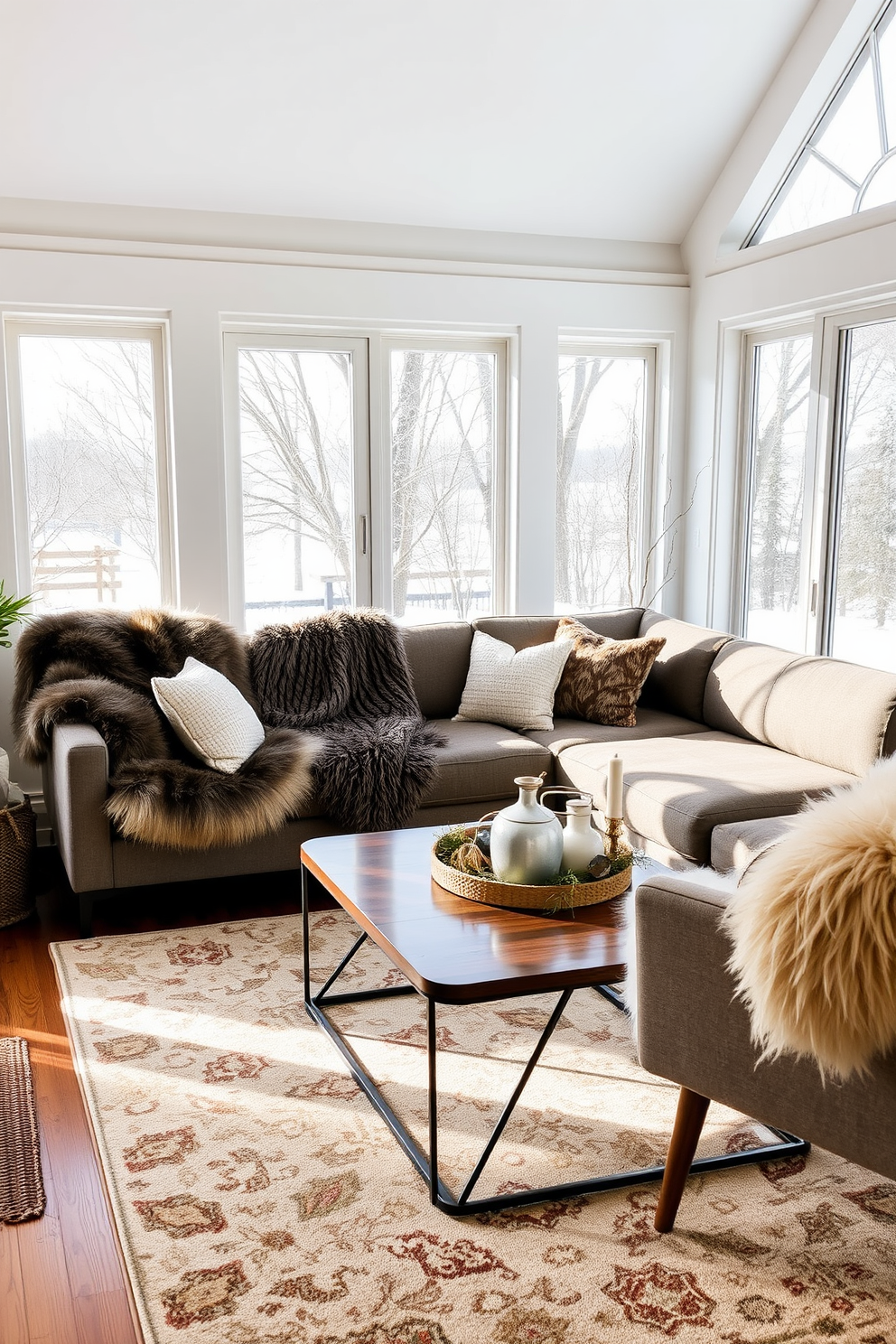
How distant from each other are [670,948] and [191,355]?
10.8 feet

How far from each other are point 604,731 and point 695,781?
0.75 meters

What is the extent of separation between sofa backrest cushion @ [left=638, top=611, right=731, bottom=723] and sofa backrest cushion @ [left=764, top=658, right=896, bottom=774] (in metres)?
0.46

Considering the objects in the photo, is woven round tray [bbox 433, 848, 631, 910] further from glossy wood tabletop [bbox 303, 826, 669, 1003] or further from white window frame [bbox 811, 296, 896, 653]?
white window frame [bbox 811, 296, 896, 653]

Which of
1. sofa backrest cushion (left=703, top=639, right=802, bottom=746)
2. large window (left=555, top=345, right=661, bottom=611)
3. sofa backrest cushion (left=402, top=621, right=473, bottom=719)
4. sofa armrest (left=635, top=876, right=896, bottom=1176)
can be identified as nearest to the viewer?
sofa armrest (left=635, top=876, right=896, bottom=1176)

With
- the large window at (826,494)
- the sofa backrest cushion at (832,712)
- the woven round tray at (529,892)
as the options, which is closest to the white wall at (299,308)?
the large window at (826,494)

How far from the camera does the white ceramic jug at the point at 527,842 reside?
2.48 m

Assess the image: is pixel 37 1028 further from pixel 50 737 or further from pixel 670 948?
pixel 670 948

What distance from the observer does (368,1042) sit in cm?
277

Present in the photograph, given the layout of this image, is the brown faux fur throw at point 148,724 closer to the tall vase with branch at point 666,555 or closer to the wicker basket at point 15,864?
the wicker basket at point 15,864

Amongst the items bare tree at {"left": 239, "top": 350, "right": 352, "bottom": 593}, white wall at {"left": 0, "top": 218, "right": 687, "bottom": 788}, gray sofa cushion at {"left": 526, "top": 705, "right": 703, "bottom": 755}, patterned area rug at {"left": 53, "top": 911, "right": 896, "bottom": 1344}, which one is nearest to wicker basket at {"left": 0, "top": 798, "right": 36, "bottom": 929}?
patterned area rug at {"left": 53, "top": 911, "right": 896, "bottom": 1344}

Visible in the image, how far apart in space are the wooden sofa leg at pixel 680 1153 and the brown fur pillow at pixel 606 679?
2.36m

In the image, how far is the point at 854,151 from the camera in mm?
4191

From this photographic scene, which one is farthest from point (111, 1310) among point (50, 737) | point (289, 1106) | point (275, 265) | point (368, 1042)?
point (275, 265)

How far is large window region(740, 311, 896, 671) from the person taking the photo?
4156mm
